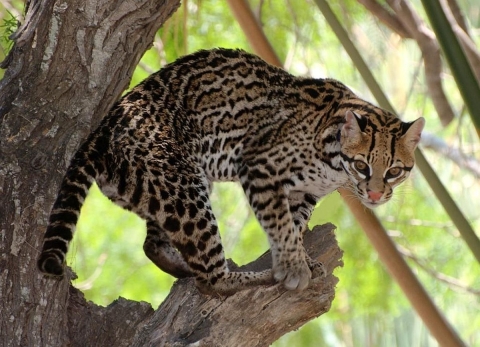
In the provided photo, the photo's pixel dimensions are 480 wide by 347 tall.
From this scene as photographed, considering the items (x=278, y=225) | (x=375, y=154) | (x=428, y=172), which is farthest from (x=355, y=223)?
(x=428, y=172)

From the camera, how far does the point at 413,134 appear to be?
15.1ft

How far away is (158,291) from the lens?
1080cm

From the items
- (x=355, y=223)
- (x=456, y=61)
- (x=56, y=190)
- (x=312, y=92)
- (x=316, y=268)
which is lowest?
(x=456, y=61)

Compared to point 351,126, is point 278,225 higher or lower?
lower

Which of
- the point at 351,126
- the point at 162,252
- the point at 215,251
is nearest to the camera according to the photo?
the point at 215,251

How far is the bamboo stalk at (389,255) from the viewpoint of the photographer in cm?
498

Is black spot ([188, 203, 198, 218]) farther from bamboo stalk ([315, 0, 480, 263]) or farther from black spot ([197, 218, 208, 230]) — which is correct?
bamboo stalk ([315, 0, 480, 263])

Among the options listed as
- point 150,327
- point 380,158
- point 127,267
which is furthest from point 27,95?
point 127,267

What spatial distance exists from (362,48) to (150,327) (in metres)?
4.29

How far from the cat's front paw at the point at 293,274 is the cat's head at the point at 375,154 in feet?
1.76

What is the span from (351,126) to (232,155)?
82cm

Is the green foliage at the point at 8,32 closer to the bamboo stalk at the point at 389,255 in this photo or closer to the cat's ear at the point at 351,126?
the bamboo stalk at the point at 389,255

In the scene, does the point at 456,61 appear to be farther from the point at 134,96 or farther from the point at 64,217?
the point at 134,96

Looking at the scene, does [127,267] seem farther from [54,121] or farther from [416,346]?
[54,121]
